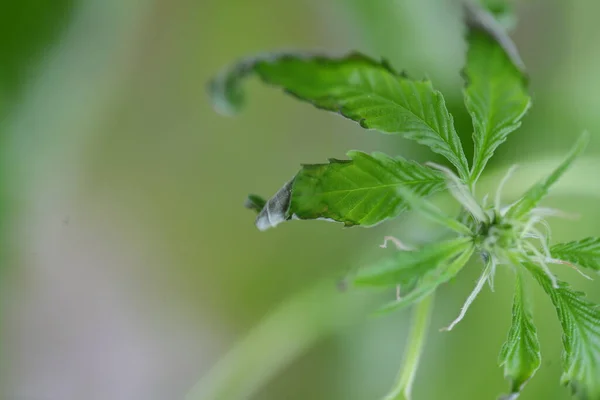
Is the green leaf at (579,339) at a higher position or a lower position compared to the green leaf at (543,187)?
lower

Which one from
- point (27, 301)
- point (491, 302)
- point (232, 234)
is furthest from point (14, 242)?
point (491, 302)

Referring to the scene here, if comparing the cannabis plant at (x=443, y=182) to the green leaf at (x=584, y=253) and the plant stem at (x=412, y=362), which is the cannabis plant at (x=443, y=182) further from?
the plant stem at (x=412, y=362)

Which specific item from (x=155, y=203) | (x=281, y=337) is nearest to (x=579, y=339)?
(x=281, y=337)

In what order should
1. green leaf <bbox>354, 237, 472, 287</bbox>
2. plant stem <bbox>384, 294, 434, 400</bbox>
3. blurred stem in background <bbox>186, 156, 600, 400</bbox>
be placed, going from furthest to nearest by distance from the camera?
1. blurred stem in background <bbox>186, 156, 600, 400</bbox>
2. plant stem <bbox>384, 294, 434, 400</bbox>
3. green leaf <bbox>354, 237, 472, 287</bbox>

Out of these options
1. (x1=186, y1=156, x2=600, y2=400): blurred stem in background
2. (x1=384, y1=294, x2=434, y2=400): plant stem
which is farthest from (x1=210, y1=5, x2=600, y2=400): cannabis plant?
(x1=186, y1=156, x2=600, y2=400): blurred stem in background

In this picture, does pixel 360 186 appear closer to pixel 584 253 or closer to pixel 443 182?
pixel 443 182

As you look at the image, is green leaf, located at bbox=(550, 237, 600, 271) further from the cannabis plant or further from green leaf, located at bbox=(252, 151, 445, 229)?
green leaf, located at bbox=(252, 151, 445, 229)

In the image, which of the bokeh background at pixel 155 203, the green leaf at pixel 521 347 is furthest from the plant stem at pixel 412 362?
the bokeh background at pixel 155 203
